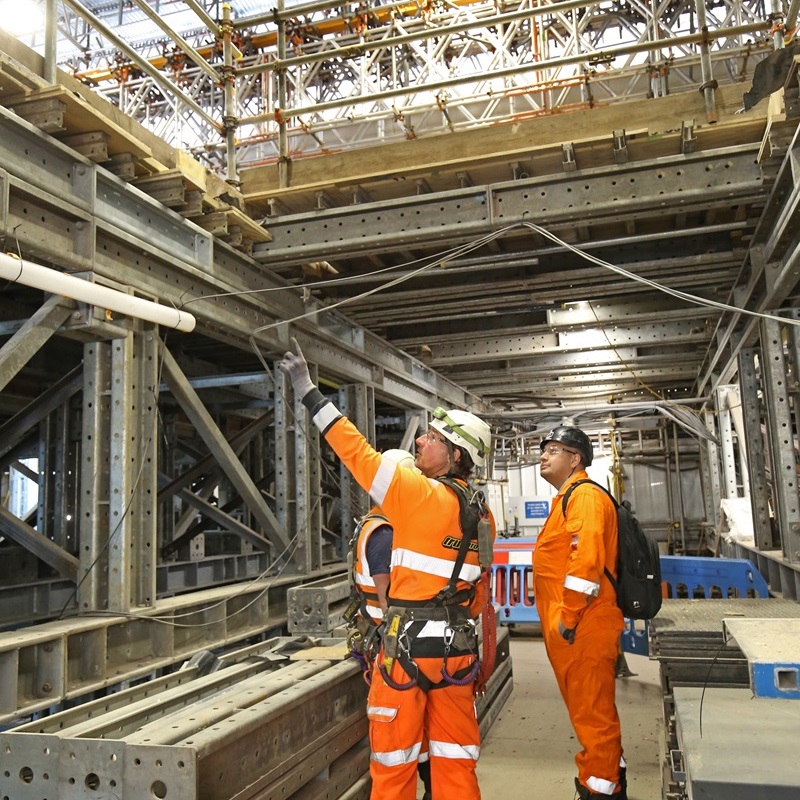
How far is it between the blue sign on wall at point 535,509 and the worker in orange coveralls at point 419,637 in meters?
13.9

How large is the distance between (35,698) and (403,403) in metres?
7.69

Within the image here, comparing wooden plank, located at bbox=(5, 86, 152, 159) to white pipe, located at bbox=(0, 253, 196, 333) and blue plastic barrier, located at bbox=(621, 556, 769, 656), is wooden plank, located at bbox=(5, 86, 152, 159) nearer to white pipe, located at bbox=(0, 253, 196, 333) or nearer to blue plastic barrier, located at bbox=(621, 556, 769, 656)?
white pipe, located at bbox=(0, 253, 196, 333)

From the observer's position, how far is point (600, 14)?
16484mm

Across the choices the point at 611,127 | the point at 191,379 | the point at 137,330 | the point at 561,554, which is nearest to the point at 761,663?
the point at 561,554

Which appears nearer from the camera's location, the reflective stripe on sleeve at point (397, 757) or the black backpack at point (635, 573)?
the reflective stripe on sleeve at point (397, 757)

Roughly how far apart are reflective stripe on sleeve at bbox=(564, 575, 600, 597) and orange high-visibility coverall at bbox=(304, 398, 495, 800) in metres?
0.93

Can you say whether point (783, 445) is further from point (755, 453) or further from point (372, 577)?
point (372, 577)

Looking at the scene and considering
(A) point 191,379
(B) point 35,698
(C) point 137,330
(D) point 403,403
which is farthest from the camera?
(D) point 403,403

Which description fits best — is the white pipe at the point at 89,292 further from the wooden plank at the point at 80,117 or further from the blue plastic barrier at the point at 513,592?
the blue plastic barrier at the point at 513,592

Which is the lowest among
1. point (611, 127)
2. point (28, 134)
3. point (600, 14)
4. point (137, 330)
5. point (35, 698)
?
point (35, 698)

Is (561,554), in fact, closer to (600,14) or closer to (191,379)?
(191,379)

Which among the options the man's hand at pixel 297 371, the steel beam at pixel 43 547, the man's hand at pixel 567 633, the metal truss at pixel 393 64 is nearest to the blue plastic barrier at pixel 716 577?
the man's hand at pixel 567 633

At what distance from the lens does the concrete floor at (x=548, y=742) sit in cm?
515

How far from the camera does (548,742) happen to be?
6086mm
